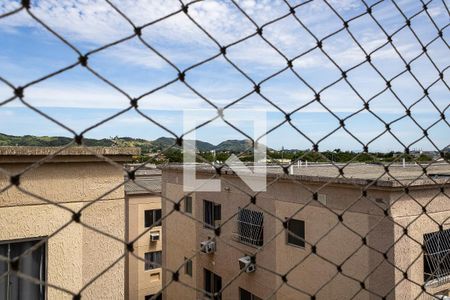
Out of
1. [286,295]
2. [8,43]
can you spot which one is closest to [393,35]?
[8,43]

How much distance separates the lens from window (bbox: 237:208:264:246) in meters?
5.68

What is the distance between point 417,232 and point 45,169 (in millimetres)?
3733

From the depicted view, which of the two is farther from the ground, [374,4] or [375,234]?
[374,4]

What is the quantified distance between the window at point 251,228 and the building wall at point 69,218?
3380 millimetres

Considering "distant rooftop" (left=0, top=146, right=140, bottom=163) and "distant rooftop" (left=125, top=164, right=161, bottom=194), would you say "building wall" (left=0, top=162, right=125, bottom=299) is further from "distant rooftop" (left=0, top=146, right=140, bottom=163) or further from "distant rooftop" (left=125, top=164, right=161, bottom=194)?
"distant rooftop" (left=125, top=164, right=161, bottom=194)

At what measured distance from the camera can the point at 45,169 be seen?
87.2 inches

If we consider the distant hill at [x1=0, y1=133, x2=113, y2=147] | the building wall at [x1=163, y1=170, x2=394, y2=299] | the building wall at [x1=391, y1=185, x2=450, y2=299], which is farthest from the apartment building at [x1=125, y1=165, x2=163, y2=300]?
the distant hill at [x1=0, y1=133, x2=113, y2=147]

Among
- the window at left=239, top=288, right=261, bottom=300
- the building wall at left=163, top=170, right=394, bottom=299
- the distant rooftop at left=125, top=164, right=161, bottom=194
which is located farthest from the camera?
the window at left=239, top=288, right=261, bottom=300

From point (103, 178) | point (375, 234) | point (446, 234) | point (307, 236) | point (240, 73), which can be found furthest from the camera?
point (307, 236)

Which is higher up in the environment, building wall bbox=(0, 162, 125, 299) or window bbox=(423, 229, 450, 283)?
building wall bbox=(0, 162, 125, 299)

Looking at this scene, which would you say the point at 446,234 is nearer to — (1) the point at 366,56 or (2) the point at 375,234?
(2) the point at 375,234

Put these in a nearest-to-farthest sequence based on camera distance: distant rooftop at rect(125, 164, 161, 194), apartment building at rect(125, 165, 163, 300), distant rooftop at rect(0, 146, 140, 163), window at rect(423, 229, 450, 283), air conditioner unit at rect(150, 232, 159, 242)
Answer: distant rooftop at rect(125, 164, 161, 194)
distant rooftop at rect(0, 146, 140, 163)
window at rect(423, 229, 450, 283)
apartment building at rect(125, 165, 163, 300)
air conditioner unit at rect(150, 232, 159, 242)

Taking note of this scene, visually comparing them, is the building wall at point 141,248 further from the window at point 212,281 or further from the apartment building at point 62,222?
the apartment building at point 62,222

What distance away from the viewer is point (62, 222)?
89.6 inches
